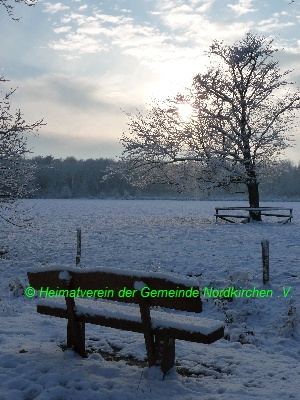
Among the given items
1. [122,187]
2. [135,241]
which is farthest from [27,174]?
[122,187]

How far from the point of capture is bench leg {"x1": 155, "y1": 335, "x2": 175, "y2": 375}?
432 centimetres

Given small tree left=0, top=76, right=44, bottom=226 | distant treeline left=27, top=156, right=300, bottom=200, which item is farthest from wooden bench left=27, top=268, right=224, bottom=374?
distant treeline left=27, top=156, right=300, bottom=200

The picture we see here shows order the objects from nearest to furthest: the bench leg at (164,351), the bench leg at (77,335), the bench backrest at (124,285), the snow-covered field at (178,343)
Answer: the bench backrest at (124,285) < the snow-covered field at (178,343) < the bench leg at (164,351) < the bench leg at (77,335)

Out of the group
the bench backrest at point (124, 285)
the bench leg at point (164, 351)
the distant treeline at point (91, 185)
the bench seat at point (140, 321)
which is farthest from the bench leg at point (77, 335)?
the distant treeline at point (91, 185)

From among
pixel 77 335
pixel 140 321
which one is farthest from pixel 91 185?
pixel 140 321

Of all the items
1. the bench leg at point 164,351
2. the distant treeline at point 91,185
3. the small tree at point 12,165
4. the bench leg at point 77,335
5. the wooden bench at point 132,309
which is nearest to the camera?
the wooden bench at point 132,309

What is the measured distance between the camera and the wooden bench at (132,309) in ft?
12.8

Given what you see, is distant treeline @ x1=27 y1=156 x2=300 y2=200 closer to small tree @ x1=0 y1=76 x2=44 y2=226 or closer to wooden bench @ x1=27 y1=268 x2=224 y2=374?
small tree @ x1=0 y1=76 x2=44 y2=226

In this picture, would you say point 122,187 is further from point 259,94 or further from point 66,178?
point 259,94

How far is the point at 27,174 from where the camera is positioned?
12.9 metres

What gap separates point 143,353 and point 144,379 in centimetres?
89

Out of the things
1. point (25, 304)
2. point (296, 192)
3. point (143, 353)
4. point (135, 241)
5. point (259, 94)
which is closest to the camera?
point (143, 353)

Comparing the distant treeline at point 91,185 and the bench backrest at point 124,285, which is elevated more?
the distant treeline at point 91,185

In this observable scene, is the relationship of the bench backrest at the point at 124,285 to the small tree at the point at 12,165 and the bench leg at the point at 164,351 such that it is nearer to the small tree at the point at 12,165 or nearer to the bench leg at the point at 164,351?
the bench leg at the point at 164,351
